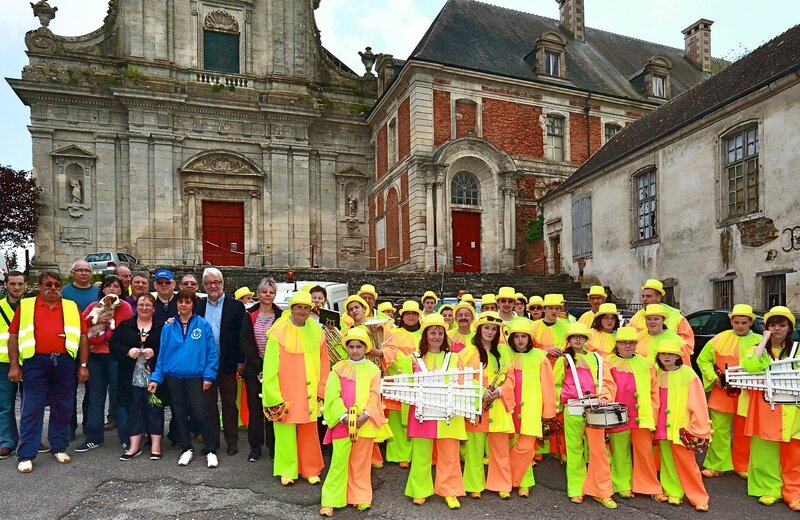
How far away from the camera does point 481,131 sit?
22516 millimetres

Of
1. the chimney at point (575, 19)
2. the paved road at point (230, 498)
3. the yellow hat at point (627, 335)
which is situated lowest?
the paved road at point (230, 498)

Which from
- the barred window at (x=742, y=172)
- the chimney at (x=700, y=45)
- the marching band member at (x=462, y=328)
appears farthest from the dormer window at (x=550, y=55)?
the marching band member at (x=462, y=328)

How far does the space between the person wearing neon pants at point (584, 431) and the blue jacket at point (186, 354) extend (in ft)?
11.4

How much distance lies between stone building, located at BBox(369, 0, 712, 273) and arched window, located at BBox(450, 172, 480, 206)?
5 centimetres

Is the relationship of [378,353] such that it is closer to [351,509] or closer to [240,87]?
[351,509]

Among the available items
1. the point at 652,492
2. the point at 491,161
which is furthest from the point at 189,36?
the point at 652,492

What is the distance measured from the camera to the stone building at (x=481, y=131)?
21781 millimetres

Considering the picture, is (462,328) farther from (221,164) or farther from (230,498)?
(221,164)

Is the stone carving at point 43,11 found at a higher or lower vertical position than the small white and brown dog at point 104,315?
higher

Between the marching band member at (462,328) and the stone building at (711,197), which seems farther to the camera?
the stone building at (711,197)

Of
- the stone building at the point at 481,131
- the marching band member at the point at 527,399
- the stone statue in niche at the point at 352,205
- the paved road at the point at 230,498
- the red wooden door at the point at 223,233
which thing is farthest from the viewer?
the stone statue in niche at the point at 352,205

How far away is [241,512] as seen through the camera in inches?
179

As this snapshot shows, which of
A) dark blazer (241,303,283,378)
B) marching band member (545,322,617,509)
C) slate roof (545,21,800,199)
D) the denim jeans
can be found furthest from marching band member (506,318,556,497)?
slate roof (545,21,800,199)

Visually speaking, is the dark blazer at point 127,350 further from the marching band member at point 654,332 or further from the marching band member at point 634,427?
the marching band member at point 654,332
